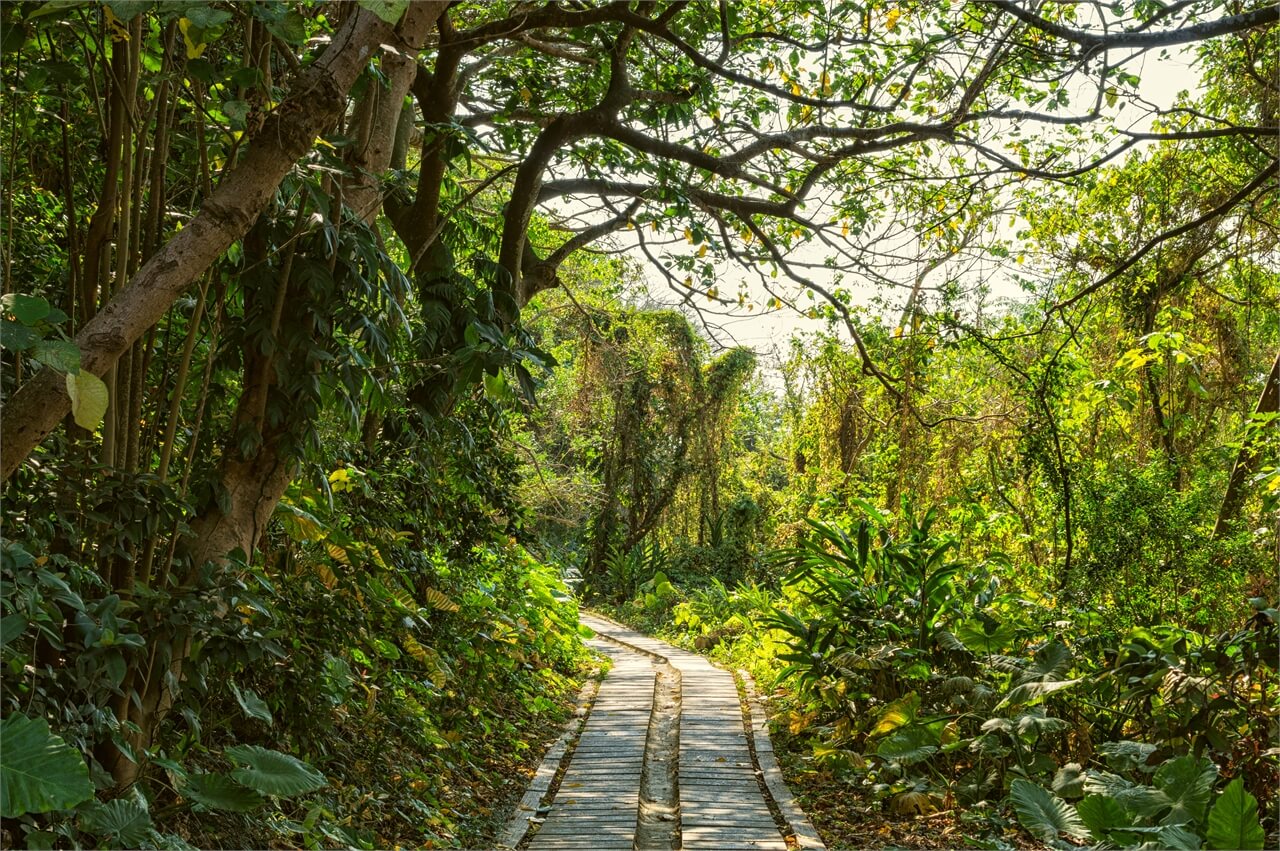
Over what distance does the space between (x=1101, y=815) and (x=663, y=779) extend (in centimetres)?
279

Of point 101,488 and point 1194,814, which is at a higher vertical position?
point 101,488

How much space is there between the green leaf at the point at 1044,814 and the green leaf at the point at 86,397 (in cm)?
373

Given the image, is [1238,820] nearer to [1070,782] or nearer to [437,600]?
[1070,782]

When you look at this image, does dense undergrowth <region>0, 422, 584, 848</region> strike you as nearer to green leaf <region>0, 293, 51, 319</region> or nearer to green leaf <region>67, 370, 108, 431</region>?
green leaf <region>67, 370, 108, 431</region>

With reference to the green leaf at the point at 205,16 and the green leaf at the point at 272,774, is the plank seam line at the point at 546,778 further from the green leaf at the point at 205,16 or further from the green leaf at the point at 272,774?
the green leaf at the point at 205,16

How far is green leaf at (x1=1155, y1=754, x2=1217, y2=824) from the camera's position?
155 inches

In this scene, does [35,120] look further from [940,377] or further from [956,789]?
[940,377]

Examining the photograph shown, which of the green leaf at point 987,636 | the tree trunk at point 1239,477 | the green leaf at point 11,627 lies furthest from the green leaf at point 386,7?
the tree trunk at point 1239,477

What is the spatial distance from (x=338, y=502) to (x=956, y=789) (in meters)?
3.68

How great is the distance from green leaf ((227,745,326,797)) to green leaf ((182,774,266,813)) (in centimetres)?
3

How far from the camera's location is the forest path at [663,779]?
4875mm

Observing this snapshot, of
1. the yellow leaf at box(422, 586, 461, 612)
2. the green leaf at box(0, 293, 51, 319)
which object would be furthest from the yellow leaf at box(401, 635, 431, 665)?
the green leaf at box(0, 293, 51, 319)

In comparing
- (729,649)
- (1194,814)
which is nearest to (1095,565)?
(1194,814)

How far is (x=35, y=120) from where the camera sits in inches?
141
